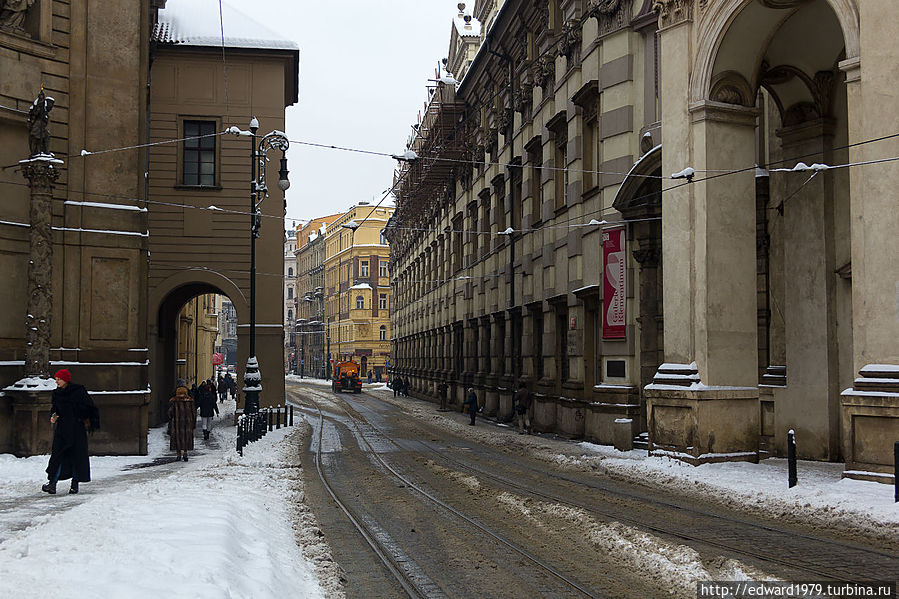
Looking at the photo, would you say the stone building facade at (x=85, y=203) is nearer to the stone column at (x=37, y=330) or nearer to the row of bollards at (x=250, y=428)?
the stone column at (x=37, y=330)

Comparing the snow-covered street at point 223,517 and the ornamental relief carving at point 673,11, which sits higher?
the ornamental relief carving at point 673,11

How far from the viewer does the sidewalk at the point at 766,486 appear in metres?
11.3

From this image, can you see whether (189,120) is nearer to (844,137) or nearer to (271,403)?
(271,403)

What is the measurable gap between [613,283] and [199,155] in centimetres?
1802

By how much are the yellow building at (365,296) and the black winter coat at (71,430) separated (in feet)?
273

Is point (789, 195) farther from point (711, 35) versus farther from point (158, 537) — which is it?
point (158, 537)

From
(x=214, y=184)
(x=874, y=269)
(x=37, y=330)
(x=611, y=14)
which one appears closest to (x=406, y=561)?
(x=874, y=269)

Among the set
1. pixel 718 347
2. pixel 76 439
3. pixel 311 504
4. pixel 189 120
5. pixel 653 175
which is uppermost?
pixel 189 120

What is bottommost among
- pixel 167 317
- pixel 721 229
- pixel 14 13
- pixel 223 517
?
pixel 223 517

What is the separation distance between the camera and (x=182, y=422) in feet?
65.3

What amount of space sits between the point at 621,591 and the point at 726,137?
12.5 m

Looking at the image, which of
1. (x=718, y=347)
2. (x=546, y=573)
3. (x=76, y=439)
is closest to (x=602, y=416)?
(x=718, y=347)

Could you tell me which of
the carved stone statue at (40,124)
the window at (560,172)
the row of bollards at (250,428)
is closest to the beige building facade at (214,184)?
the row of bollards at (250,428)

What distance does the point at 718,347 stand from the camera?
17500 millimetres
